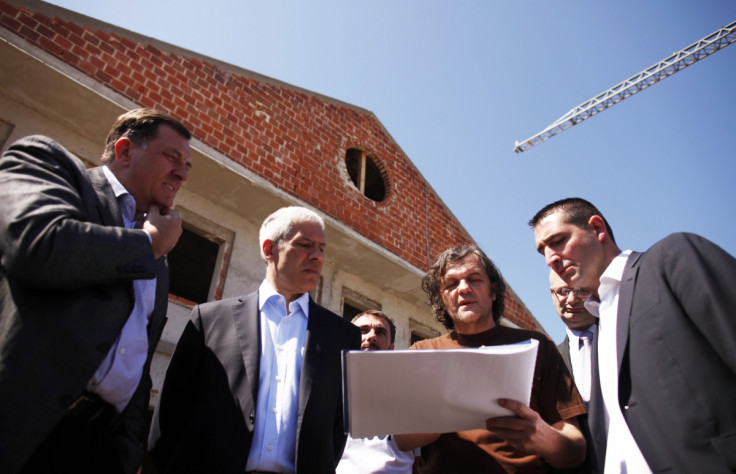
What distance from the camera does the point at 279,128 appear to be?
24.6ft

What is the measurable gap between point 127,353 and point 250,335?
67cm

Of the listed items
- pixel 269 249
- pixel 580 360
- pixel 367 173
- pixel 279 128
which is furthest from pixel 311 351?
pixel 367 173

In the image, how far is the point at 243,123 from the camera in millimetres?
6895

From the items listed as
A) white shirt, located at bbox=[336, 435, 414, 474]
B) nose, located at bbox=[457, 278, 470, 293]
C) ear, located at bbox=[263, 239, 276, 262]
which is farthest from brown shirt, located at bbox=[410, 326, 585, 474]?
ear, located at bbox=[263, 239, 276, 262]

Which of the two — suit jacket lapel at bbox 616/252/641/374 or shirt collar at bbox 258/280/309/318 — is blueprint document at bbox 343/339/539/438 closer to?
Answer: suit jacket lapel at bbox 616/252/641/374

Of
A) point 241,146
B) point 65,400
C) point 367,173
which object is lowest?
point 65,400

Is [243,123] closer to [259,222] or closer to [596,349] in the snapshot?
[259,222]

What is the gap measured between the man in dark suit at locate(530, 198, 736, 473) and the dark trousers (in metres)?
1.83

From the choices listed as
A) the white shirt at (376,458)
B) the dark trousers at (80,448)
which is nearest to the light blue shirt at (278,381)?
the dark trousers at (80,448)

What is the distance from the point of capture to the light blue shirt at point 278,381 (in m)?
2.03

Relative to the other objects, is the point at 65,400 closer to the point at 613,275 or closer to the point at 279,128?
the point at 613,275

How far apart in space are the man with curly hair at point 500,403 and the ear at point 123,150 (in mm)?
1875

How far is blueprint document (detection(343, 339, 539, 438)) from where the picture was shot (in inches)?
60.9

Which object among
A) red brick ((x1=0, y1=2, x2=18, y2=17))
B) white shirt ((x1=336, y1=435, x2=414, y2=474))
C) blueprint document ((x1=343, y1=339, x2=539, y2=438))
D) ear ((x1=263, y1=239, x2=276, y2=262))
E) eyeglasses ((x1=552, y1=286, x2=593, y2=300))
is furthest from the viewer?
red brick ((x1=0, y1=2, x2=18, y2=17))
